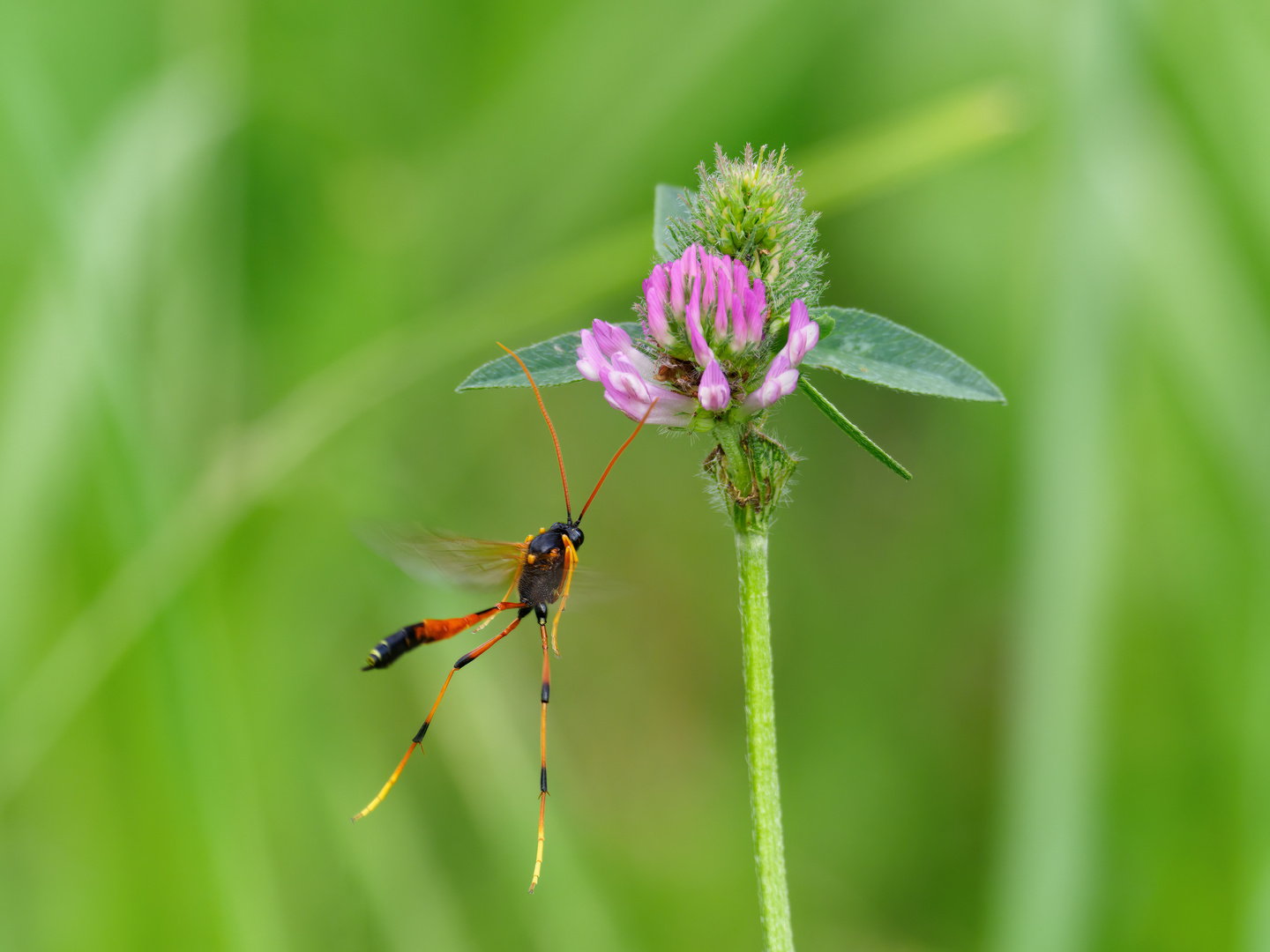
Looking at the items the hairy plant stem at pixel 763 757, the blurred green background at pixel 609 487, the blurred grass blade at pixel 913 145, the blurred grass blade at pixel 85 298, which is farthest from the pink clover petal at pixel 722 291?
the blurred grass blade at pixel 85 298

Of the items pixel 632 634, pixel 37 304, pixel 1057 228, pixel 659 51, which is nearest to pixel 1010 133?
pixel 1057 228

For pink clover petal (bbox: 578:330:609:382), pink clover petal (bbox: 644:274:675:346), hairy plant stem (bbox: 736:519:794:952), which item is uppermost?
pink clover petal (bbox: 644:274:675:346)

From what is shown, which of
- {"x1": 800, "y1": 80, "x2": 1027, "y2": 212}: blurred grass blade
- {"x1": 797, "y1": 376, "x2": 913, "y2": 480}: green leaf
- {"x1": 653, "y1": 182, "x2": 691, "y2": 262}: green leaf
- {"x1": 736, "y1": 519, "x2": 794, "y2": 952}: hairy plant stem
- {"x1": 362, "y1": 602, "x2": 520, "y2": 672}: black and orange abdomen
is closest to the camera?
{"x1": 736, "y1": 519, "x2": 794, "y2": 952}: hairy plant stem

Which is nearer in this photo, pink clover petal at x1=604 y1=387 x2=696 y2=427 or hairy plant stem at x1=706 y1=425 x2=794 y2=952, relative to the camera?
hairy plant stem at x1=706 y1=425 x2=794 y2=952

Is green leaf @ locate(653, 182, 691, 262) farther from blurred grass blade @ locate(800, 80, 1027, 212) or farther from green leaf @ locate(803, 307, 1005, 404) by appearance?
blurred grass blade @ locate(800, 80, 1027, 212)

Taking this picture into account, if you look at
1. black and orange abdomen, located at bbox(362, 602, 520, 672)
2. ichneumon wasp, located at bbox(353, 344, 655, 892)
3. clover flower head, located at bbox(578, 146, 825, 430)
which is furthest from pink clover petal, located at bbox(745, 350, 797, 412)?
black and orange abdomen, located at bbox(362, 602, 520, 672)

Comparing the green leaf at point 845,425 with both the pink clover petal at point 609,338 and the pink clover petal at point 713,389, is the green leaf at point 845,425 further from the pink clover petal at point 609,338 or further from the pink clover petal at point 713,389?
the pink clover petal at point 609,338
